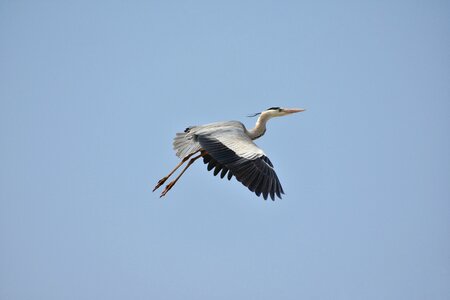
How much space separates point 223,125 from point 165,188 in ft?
5.72

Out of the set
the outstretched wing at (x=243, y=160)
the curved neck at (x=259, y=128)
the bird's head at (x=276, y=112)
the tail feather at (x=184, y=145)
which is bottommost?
the outstretched wing at (x=243, y=160)

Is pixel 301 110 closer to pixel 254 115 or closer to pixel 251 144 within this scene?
pixel 254 115

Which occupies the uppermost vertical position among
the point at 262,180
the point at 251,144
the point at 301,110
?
the point at 301,110

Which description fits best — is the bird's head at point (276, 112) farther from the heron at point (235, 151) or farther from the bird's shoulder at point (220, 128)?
the bird's shoulder at point (220, 128)

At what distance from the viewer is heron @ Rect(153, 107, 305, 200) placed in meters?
11.9

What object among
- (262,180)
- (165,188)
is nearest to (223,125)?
(165,188)

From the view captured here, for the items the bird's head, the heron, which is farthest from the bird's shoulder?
the bird's head

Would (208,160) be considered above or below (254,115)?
below

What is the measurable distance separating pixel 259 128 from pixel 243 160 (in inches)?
130

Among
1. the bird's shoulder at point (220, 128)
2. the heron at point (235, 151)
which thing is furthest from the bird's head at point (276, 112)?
the bird's shoulder at point (220, 128)

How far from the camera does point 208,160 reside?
14789 millimetres

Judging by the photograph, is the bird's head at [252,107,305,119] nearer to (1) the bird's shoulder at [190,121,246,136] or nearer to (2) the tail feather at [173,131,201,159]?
(1) the bird's shoulder at [190,121,246,136]

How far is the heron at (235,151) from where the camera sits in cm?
1191

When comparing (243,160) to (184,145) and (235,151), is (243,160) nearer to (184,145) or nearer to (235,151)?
(235,151)
